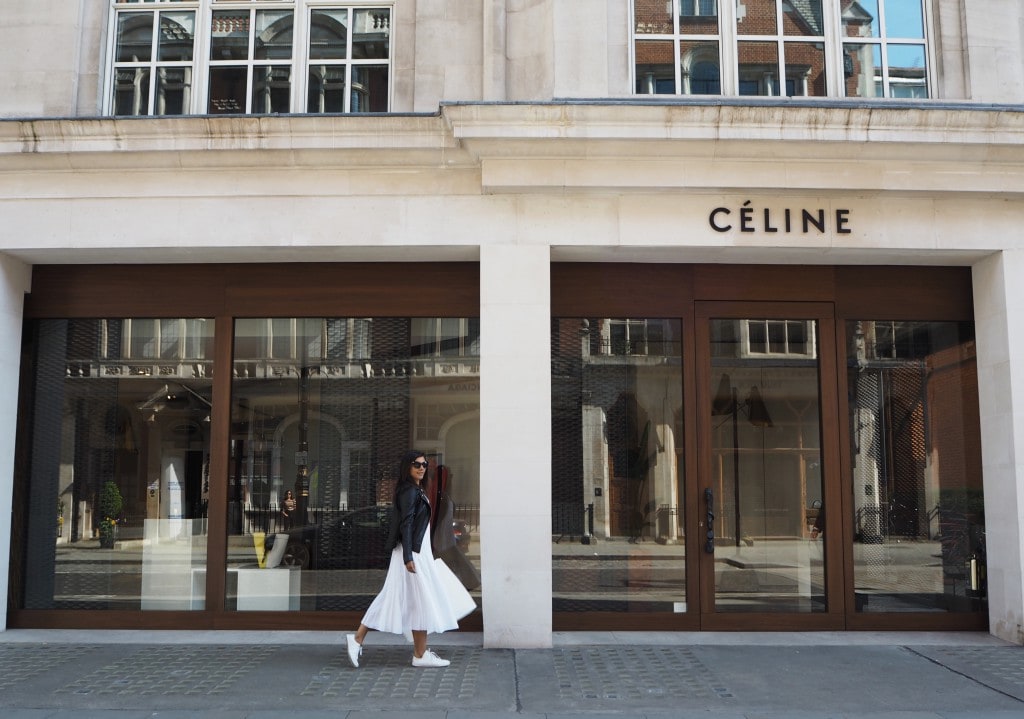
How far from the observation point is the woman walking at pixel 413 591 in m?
7.62

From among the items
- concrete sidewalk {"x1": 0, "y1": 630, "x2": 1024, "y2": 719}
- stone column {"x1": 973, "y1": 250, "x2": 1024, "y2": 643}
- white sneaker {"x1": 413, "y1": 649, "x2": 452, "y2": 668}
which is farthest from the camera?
stone column {"x1": 973, "y1": 250, "x2": 1024, "y2": 643}

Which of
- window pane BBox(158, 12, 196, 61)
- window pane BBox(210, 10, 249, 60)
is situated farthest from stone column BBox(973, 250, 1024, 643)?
window pane BBox(158, 12, 196, 61)

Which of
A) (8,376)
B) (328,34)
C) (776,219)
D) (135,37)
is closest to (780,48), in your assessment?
(776,219)

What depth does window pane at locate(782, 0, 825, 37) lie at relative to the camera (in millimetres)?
9664

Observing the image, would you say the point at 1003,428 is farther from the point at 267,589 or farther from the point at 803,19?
the point at 267,589

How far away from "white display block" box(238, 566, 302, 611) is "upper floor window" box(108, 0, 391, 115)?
4847mm

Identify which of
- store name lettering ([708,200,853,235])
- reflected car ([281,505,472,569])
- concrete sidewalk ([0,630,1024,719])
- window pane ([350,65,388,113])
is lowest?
concrete sidewalk ([0,630,1024,719])

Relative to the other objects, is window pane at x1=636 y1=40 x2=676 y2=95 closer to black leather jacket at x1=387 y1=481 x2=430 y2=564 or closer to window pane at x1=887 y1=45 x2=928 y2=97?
window pane at x1=887 y1=45 x2=928 y2=97

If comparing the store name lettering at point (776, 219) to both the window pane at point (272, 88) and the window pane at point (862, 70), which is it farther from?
the window pane at point (272, 88)

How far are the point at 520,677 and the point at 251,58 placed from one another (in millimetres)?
6925

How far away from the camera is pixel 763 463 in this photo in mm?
9539

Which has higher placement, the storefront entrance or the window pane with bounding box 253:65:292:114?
the window pane with bounding box 253:65:292:114

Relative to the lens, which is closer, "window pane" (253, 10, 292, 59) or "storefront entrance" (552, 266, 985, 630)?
"storefront entrance" (552, 266, 985, 630)

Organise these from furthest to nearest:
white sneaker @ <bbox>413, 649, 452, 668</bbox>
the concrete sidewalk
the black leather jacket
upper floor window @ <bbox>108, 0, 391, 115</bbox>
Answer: upper floor window @ <bbox>108, 0, 391, 115</bbox> < white sneaker @ <bbox>413, 649, 452, 668</bbox> < the black leather jacket < the concrete sidewalk
